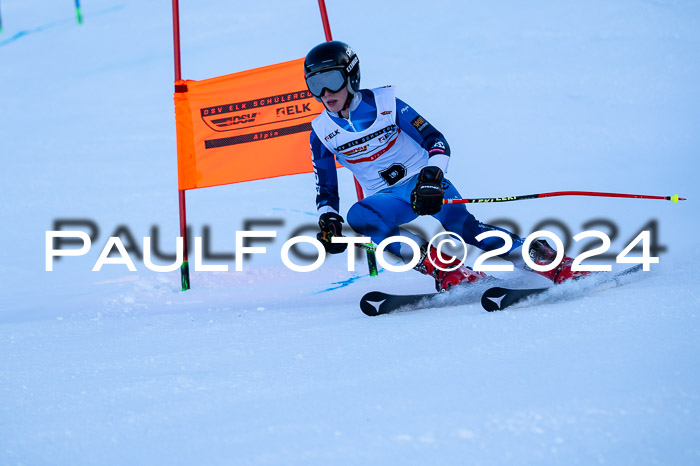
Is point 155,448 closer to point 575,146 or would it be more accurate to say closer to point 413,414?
point 413,414

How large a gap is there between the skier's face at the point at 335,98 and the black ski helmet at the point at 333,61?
3 cm

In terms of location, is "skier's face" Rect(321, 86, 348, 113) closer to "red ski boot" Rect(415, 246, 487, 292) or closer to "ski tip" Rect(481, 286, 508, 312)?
"red ski boot" Rect(415, 246, 487, 292)

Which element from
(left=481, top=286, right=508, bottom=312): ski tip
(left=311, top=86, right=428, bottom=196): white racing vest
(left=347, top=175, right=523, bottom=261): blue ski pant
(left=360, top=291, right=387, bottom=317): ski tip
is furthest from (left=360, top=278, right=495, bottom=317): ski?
(left=311, top=86, right=428, bottom=196): white racing vest

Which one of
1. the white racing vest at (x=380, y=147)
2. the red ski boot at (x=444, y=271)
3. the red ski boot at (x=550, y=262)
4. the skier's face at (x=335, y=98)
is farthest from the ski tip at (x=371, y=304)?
the skier's face at (x=335, y=98)

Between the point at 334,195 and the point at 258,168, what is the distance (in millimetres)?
988

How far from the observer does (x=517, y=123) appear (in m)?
7.32

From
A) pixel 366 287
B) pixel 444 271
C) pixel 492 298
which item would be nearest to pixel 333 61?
pixel 444 271

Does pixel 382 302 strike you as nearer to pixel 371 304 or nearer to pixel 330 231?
pixel 371 304

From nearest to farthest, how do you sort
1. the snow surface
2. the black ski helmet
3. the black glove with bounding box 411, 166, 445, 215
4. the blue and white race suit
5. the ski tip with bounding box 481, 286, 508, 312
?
the snow surface, the ski tip with bounding box 481, 286, 508, 312, the black glove with bounding box 411, 166, 445, 215, the black ski helmet, the blue and white race suit

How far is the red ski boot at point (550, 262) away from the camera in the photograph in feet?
10.7

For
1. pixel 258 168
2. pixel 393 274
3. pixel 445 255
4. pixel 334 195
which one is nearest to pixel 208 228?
pixel 258 168

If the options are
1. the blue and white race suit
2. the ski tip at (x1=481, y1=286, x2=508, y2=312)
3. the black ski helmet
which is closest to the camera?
the ski tip at (x1=481, y1=286, x2=508, y2=312)

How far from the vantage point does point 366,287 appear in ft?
13.6

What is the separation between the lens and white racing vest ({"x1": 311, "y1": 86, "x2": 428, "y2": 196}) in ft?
11.2
